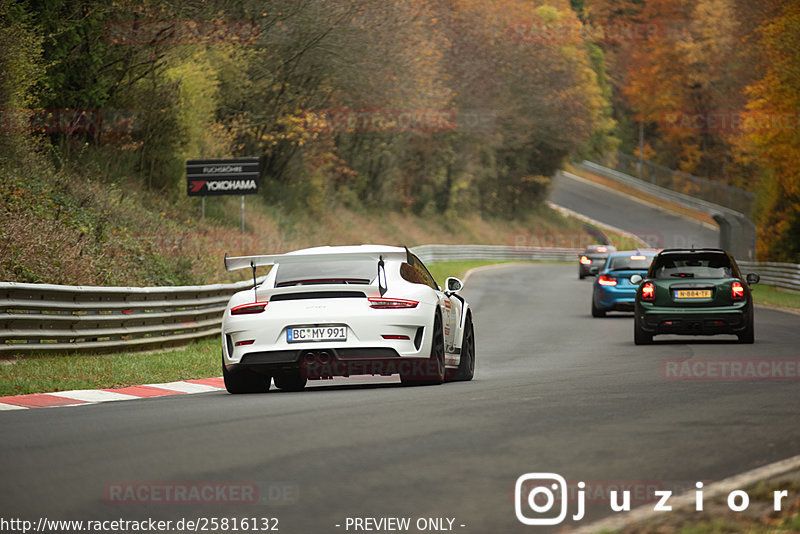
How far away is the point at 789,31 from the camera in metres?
43.4

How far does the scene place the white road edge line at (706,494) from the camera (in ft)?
18.3

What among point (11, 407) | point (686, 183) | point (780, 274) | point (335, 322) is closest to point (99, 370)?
point (11, 407)

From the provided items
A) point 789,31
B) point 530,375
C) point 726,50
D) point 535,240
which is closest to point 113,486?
point 530,375

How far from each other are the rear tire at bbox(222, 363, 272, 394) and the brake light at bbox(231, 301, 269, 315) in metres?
0.60

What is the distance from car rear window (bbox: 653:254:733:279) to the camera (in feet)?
63.4

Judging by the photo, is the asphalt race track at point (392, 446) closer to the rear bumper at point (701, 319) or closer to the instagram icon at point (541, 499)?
the instagram icon at point (541, 499)

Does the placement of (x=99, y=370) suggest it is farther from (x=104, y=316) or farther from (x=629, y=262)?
(x=629, y=262)

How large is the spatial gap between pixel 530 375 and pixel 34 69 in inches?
684

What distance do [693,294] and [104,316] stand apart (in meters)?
8.99

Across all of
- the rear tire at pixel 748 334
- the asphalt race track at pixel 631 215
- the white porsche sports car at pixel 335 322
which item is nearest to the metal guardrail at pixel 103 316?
the white porsche sports car at pixel 335 322

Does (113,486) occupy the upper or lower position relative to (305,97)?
lower

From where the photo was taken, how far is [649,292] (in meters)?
19.3

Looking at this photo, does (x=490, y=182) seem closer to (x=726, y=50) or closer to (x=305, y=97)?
(x=726, y=50)

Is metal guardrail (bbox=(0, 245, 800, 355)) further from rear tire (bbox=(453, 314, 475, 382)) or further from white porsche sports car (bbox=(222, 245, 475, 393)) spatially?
rear tire (bbox=(453, 314, 475, 382))
